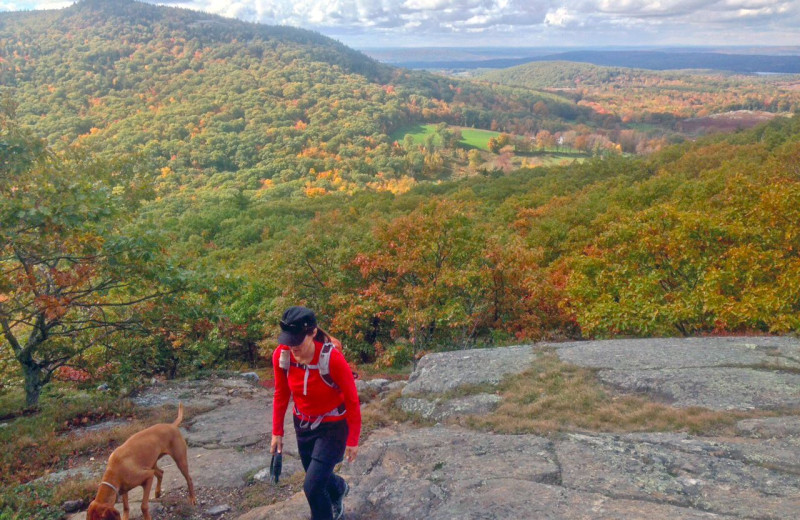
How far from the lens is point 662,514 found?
449 cm

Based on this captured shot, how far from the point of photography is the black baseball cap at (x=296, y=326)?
410 centimetres

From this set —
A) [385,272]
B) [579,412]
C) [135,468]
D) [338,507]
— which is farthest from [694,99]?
[135,468]

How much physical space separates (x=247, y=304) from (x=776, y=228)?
53.1 ft

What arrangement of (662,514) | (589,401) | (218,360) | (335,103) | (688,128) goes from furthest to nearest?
1. (335,103)
2. (688,128)
3. (218,360)
4. (589,401)
5. (662,514)

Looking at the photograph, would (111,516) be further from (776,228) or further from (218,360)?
(776,228)

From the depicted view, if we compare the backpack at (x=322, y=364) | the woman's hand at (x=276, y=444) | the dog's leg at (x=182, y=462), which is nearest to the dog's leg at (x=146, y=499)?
the dog's leg at (x=182, y=462)

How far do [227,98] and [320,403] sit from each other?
428 ft

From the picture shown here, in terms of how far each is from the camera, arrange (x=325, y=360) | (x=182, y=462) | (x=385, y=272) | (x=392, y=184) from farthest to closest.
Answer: (x=392, y=184) < (x=385, y=272) < (x=182, y=462) < (x=325, y=360)

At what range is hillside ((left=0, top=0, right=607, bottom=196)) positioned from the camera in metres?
96.2

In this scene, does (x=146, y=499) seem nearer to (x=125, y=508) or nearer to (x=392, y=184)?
(x=125, y=508)

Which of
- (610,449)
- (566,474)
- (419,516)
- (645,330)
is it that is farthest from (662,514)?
(645,330)

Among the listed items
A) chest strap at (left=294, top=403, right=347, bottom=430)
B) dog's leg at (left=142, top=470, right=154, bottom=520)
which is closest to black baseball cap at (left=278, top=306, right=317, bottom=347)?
chest strap at (left=294, top=403, right=347, bottom=430)

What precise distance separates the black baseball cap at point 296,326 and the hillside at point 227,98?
249ft

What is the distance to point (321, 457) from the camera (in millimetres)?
4449
